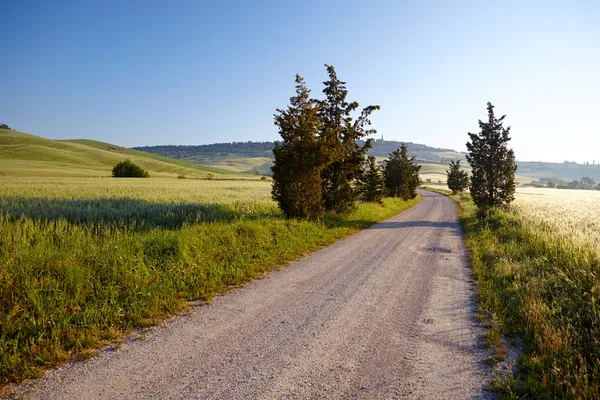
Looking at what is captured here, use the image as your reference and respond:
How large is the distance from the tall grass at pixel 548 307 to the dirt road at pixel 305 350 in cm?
50

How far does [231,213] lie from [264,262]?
748 centimetres

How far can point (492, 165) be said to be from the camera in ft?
80.8

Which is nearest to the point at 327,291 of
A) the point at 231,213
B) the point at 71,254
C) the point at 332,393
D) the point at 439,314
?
the point at 439,314

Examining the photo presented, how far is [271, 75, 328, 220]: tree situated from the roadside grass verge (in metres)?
4.82

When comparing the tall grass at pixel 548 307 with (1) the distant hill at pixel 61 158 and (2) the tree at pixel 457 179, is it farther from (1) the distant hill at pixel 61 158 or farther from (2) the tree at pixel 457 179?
(1) the distant hill at pixel 61 158

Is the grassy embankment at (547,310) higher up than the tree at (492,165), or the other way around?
the tree at (492,165)

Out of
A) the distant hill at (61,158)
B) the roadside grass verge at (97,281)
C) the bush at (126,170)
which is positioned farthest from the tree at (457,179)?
the distant hill at (61,158)

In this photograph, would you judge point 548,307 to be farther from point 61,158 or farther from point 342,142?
point 61,158

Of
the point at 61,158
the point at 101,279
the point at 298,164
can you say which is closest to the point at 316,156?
the point at 298,164

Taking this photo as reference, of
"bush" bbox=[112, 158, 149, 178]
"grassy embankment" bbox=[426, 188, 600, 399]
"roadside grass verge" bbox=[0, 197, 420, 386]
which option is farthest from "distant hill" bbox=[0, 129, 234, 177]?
"grassy embankment" bbox=[426, 188, 600, 399]

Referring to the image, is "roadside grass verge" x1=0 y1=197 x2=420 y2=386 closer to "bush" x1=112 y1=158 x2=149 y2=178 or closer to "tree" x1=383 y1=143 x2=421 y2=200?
"tree" x1=383 y1=143 x2=421 y2=200

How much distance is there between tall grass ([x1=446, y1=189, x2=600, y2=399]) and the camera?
12.0ft

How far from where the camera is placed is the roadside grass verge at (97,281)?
14.2 feet

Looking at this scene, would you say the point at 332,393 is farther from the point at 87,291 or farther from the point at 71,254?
the point at 71,254
